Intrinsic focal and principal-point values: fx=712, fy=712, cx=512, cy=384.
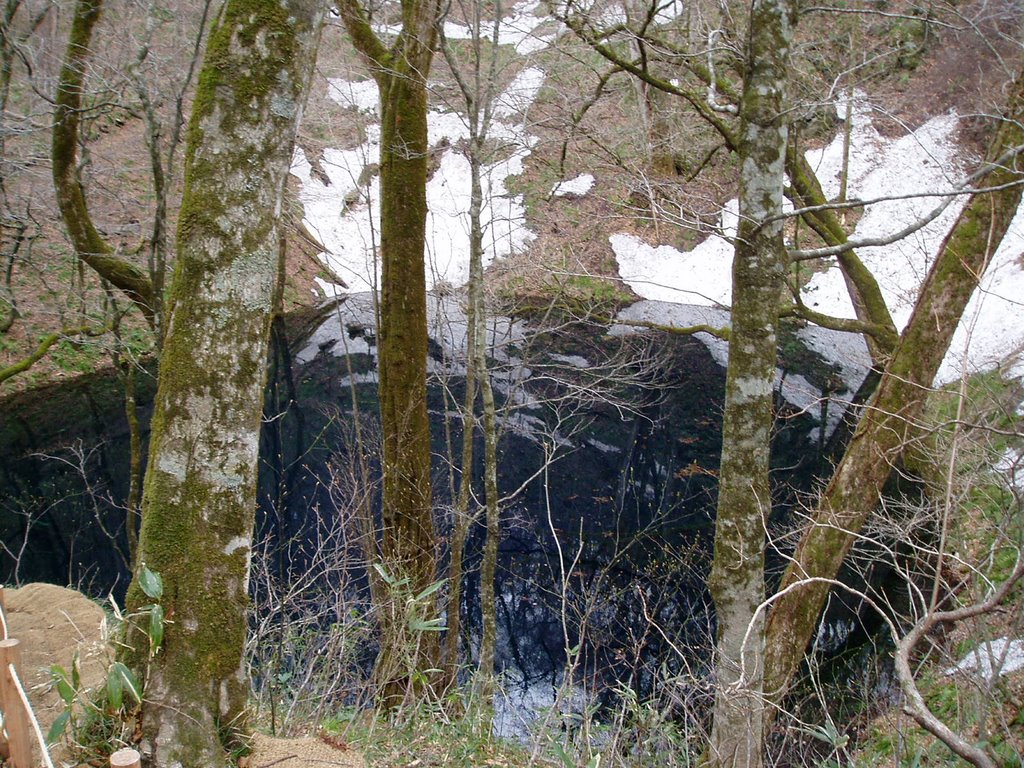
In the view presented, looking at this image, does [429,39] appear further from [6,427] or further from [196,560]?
[6,427]

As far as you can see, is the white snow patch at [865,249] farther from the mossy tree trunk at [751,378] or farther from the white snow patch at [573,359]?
the mossy tree trunk at [751,378]

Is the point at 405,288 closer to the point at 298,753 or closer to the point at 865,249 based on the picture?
the point at 298,753

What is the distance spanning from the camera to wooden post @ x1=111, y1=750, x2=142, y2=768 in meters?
1.58

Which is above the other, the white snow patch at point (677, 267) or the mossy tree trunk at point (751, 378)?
the white snow patch at point (677, 267)

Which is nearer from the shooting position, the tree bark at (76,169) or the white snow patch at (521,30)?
the white snow patch at (521,30)

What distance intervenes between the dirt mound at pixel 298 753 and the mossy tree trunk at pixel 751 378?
1.82 m

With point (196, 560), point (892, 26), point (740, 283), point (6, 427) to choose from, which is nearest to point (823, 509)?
point (740, 283)

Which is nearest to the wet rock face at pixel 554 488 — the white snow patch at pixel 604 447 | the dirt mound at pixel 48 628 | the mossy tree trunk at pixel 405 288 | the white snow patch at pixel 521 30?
the white snow patch at pixel 604 447

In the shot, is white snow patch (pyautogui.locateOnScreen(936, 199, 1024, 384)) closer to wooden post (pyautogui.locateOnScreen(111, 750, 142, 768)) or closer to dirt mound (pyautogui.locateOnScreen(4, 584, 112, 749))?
dirt mound (pyautogui.locateOnScreen(4, 584, 112, 749))

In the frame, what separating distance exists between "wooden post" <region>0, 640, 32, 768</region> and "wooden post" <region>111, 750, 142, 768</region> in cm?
46

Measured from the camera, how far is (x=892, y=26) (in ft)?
63.5

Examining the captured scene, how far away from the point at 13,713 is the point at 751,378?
3226 millimetres

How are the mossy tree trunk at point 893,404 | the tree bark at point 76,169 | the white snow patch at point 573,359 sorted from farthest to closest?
the white snow patch at point 573,359 → the tree bark at point 76,169 → the mossy tree trunk at point 893,404

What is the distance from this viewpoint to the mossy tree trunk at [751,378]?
3.47 meters
